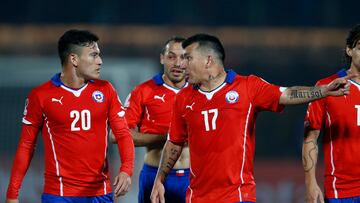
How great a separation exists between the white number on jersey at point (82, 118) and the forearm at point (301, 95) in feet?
5.33

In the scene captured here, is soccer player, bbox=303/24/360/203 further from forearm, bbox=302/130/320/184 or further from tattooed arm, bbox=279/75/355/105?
tattooed arm, bbox=279/75/355/105

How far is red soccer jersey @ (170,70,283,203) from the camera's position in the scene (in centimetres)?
596

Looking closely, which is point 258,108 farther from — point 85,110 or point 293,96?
point 85,110

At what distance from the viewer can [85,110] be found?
21.8 feet

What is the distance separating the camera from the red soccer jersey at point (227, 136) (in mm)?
5965

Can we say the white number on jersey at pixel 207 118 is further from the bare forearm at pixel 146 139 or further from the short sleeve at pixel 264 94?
the bare forearm at pixel 146 139

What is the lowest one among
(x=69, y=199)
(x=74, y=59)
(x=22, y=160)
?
(x=69, y=199)

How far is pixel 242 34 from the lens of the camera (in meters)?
16.4

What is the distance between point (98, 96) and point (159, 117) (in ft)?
3.91

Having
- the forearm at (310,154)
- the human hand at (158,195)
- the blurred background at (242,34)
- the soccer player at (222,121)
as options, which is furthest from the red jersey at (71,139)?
the blurred background at (242,34)

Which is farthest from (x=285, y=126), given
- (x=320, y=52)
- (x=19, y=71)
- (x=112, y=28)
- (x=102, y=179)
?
(x=102, y=179)

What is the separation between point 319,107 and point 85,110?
6.02ft

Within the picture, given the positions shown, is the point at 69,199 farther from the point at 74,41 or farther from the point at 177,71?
the point at 177,71

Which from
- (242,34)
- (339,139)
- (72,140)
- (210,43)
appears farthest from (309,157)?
(242,34)
